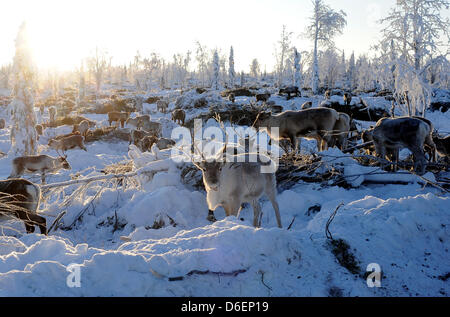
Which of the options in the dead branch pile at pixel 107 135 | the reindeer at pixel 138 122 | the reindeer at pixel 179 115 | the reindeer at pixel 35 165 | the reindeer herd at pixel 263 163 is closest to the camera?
the reindeer herd at pixel 263 163

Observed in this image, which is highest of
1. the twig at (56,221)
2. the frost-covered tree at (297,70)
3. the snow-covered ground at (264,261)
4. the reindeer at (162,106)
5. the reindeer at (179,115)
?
the frost-covered tree at (297,70)

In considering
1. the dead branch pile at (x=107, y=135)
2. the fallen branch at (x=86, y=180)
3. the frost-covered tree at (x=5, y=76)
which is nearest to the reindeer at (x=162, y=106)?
the frost-covered tree at (x=5, y=76)

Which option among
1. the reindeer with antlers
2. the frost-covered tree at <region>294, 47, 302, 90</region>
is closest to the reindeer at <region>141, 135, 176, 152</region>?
the reindeer with antlers

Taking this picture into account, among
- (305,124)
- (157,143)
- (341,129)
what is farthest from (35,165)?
(341,129)

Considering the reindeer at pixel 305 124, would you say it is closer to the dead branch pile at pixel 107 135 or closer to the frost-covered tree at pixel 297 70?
the dead branch pile at pixel 107 135

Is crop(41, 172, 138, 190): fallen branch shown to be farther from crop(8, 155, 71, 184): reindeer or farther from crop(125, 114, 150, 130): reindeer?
crop(125, 114, 150, 130): reindeer

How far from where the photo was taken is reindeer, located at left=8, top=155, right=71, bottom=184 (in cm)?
1193

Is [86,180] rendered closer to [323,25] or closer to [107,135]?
[107,135]

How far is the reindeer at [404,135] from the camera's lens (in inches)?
247

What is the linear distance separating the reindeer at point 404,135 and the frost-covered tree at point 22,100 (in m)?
16.2

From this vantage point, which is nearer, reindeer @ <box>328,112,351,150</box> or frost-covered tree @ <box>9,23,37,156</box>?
reindeer @ <box>328,112,351,150</box>

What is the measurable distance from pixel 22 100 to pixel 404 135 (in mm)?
16965

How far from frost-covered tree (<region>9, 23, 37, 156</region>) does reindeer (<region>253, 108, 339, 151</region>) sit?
12413mm

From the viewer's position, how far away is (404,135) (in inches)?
253
